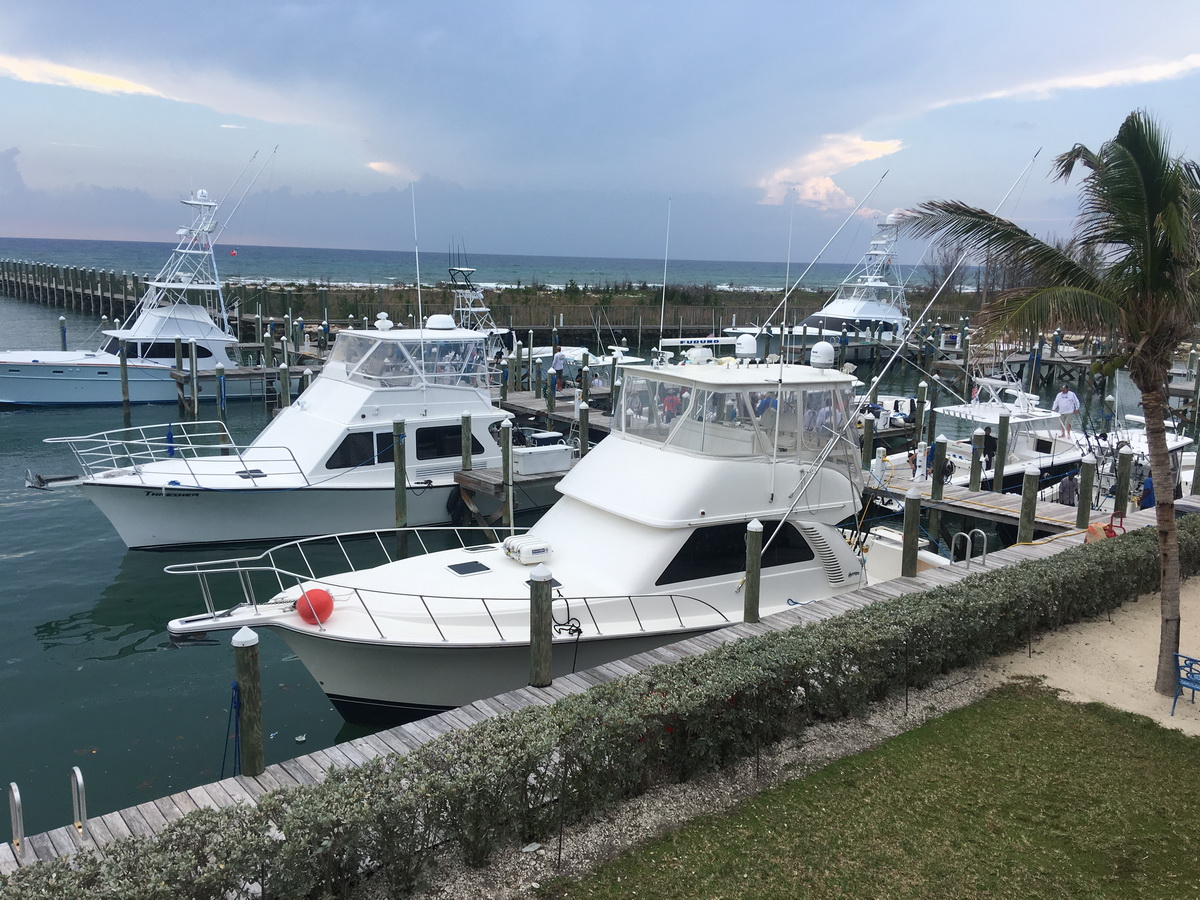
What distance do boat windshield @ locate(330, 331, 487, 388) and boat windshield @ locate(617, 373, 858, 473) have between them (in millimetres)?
7373

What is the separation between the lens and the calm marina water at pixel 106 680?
9312mm

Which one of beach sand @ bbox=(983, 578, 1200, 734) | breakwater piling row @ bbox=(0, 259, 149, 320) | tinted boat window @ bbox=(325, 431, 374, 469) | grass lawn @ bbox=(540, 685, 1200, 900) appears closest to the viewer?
grass lawn @ bbox=(540, 685, 1200, 900)

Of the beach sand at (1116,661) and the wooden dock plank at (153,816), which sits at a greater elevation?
the wooden dock plank at (153,816)

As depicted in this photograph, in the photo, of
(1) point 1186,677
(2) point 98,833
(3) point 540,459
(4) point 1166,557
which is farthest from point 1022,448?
(2) point 98,833

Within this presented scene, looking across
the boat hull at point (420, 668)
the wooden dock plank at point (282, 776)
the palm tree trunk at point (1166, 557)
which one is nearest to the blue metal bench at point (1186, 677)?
the palm tree trunk at point (1166, 557)

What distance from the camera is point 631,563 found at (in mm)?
10039

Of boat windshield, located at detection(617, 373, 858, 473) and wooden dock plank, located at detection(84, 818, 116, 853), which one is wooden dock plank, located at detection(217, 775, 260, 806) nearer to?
wooden dock plank, located at detection(84, 818, 116, 853)

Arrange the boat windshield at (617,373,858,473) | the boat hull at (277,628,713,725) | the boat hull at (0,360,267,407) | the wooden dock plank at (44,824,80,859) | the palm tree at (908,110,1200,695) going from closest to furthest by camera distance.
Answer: the wooden dock plank at (44,824,80,859) → the palm tree at (908,110,1200,695) → the boat hull at (277,628,713,725) → the boat windshield at (617,373,858,473) → the boat hull at (0,360,267,407)

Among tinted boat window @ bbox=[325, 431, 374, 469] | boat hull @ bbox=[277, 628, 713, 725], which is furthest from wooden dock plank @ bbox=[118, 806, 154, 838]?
tinted boat window @ bbox=[325, 431, 374, 469]

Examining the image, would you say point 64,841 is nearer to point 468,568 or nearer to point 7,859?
point 7,859

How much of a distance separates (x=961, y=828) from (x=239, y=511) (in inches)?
530

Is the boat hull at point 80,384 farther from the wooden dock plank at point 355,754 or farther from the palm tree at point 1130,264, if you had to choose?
the palm tree at point 1130,264

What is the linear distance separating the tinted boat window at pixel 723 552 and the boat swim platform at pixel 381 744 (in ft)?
2.96

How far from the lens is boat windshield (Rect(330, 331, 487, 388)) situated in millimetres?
17453
